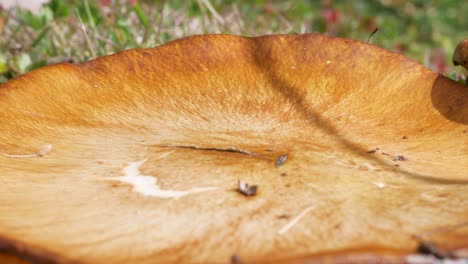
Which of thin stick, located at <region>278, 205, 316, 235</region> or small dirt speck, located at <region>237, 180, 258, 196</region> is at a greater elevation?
small dirt speck, located at <region>237, 180, 258, 196</region>

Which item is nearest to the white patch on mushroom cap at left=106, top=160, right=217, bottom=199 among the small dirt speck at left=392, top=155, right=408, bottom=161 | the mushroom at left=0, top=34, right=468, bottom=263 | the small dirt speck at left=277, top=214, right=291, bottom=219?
the mushroom at left=0, top=34, right=468, bottom=263

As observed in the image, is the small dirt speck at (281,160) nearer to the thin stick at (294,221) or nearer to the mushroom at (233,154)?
the mushroom at (233,154)

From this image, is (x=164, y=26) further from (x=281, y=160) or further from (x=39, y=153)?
(x=281, y=160)

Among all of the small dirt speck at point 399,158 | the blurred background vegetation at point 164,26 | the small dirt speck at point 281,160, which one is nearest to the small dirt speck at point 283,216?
the small dirt speck at point 281,160

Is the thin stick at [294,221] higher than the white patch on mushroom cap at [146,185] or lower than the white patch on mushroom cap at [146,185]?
lower

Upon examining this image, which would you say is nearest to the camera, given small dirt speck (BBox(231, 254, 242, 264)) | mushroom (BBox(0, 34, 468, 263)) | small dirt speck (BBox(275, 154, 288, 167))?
small dirt speck (BBox(231, 254, 242, 264))

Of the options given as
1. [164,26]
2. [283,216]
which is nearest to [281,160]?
[283,216]

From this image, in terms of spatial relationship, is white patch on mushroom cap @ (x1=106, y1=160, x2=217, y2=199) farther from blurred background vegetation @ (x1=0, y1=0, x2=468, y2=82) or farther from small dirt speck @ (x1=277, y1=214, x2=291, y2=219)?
blurred background vegetation @ (x1=0, y1=0, x2=468, y2=82)
